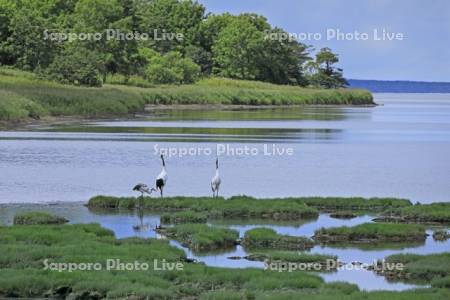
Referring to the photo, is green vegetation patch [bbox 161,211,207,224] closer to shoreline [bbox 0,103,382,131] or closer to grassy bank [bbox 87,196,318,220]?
grassy bank [bbox 87,196,318,220]

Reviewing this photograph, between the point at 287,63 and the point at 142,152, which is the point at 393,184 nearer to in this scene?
the point at 142,152

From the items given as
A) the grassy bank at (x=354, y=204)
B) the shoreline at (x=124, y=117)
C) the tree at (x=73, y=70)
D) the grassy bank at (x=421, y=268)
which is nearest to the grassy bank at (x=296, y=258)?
the grassy bank at (x=421, y=268)

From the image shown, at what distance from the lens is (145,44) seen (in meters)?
135

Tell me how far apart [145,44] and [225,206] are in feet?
360

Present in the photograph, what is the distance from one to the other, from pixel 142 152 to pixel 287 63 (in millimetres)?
108345

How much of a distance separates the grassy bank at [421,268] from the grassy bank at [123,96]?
46411mm

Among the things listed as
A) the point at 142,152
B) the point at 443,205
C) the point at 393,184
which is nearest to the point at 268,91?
the point at 142,152

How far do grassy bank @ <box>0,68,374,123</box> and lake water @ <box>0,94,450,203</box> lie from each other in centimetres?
245

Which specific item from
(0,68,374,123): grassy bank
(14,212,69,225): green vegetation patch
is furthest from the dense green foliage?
(14,212,69,225): green vegetation patch

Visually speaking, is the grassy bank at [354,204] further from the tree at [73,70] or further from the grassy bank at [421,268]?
the tree at [73,70]

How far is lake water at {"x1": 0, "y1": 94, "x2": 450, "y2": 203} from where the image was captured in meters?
33.9

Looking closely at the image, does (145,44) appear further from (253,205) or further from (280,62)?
(253,205)

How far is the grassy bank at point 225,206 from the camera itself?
2658 cm

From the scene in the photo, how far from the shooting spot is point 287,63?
509 ft
